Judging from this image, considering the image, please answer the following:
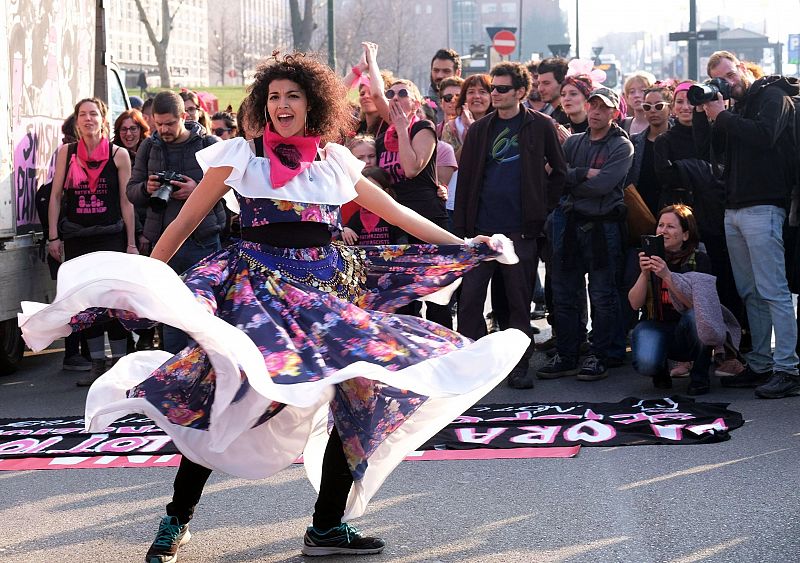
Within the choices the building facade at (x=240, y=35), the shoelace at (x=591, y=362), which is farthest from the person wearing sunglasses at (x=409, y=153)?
the building facade at (x=240, y=35)

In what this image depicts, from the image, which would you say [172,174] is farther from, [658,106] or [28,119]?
[658,106]

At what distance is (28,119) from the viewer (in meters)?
10.2

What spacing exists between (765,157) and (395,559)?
4.61 m

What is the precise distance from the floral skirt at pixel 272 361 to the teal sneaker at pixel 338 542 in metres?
0.14

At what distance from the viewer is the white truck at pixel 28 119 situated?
32.0ft

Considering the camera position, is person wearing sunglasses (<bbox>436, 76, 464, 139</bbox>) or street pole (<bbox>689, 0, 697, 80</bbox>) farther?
street pole (<bbox>689, 0, 697, 80</bbox>)

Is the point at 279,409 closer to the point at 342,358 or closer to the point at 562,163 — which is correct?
the point at 342,358

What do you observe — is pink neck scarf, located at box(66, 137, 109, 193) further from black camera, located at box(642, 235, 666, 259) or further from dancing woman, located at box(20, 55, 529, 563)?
dancing woman, located at box(20, 55, 529, 563)

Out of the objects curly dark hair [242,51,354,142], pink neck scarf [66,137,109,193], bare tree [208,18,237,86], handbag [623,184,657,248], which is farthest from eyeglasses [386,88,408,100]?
bare tree [208,18,237,86]

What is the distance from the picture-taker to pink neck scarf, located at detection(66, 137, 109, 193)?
398 inches

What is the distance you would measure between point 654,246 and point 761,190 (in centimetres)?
78

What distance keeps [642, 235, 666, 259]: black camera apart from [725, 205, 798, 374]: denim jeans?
473 mm

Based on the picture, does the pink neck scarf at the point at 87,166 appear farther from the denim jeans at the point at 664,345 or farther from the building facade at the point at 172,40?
the building facade at the point at 172,40

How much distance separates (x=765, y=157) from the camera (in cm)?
858
